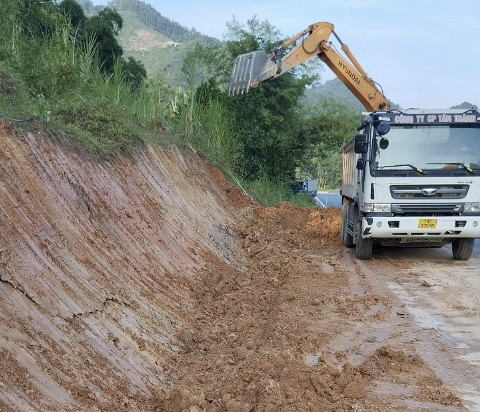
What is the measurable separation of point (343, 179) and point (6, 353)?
14.0 meters

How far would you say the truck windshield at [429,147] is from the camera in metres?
12.4

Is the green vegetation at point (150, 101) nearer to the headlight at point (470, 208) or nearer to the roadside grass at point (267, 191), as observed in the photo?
the roadside grass at point (267, 191)

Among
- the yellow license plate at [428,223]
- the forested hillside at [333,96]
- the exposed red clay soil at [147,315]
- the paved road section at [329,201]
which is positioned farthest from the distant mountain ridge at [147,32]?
the exposed red clay soil at [147,315]

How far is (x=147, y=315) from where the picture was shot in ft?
22.7

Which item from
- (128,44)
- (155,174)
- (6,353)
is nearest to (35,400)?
(6,353)

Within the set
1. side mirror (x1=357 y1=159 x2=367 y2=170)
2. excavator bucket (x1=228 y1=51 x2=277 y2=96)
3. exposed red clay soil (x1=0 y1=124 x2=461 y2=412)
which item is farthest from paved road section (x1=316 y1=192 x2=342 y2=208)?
exposed red clay soil (x1=0 y1=124 x2=461 y2=412)

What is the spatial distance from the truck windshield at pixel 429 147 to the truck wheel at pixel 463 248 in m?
1.74

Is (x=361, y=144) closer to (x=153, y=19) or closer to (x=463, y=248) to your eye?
(x=463, y=248)

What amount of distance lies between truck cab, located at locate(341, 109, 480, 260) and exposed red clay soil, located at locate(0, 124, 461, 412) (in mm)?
2108

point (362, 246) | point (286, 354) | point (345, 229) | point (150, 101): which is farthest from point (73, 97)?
point (345, 229)

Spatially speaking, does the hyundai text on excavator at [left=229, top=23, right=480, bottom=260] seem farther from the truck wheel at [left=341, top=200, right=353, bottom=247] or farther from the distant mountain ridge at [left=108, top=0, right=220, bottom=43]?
the distant mountain ridge at [left=108, top=0, right=220, bottom=43]

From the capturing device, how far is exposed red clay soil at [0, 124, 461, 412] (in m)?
5.01

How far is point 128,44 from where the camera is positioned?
126 meters

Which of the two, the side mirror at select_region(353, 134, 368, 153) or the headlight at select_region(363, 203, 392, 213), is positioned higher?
the side mirror at select_region(353, 134, 368, 153)
